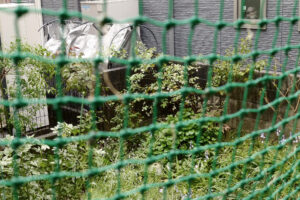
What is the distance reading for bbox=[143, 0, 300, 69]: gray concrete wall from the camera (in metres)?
4.23

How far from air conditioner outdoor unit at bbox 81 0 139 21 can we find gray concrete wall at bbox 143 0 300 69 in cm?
22

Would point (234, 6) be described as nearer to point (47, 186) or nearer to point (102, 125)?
point (102, 125)

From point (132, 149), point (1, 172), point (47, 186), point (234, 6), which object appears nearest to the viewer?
point (1, 172)

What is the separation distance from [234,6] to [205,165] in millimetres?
2373

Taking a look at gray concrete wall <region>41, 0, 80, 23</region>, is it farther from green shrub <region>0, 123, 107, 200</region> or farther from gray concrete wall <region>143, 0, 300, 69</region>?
green shrub <region>0, 123, 107, 200</region>

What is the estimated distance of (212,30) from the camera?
498cm

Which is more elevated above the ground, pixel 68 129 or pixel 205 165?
pixel 68 129

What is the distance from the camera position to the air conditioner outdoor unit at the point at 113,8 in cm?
551

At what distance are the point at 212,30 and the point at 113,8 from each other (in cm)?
146

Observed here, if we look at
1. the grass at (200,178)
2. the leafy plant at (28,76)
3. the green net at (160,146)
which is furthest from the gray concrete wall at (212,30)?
the leafy plant at (28,76)

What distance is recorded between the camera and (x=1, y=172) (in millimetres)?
2135

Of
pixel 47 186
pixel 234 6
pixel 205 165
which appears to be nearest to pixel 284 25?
pixel 234 6

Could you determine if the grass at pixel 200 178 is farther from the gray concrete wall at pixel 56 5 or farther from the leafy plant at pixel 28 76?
the gray concrete wall at pixel 56 5

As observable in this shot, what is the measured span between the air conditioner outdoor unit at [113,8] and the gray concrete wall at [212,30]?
0.22 metres
